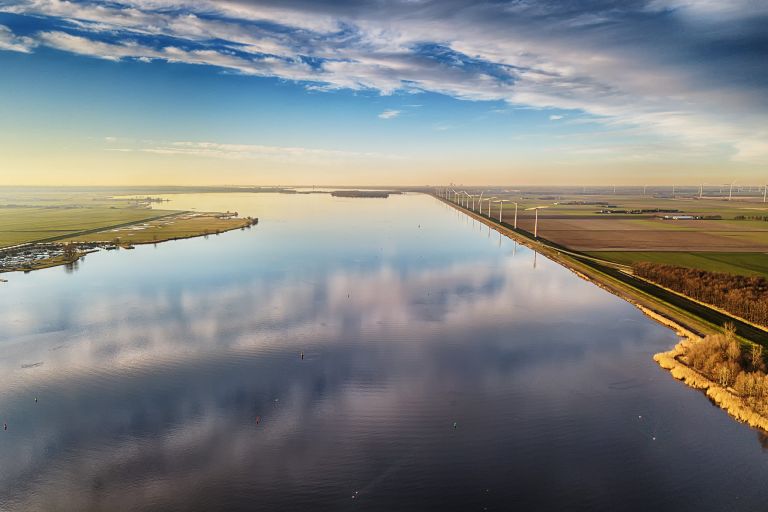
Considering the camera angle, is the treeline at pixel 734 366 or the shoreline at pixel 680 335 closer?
the shoreline at pixel 680 335

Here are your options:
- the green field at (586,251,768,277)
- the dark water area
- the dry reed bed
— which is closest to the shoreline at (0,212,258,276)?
the dark water area

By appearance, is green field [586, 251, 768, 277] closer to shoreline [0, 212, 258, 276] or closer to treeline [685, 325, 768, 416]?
treeline [685, 325, 768, 416]

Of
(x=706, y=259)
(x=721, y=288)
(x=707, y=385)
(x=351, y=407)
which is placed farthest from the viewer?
(x=706, y=259)

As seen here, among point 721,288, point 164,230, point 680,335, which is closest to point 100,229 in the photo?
point 164,230

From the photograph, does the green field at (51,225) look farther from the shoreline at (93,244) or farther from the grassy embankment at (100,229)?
the shoreline at (93,244)

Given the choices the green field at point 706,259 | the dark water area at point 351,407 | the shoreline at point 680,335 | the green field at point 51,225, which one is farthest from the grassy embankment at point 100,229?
the green field at point 706,259

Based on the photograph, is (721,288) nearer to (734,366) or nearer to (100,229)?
(734,366)
